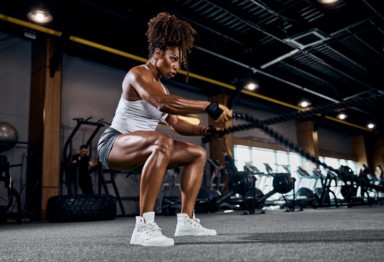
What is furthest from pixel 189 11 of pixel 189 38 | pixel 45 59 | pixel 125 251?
pixel 125 251

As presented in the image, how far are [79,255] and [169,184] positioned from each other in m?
7.07

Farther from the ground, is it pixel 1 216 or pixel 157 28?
pixel 157 28

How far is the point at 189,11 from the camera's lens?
21.0 feet

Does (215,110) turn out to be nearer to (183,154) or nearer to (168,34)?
(183,154)

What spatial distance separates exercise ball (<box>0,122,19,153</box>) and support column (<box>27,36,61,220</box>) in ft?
2.02

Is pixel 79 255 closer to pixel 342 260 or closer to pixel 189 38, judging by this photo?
pixel 342 260

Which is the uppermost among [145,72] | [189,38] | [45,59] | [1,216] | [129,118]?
[45,59]

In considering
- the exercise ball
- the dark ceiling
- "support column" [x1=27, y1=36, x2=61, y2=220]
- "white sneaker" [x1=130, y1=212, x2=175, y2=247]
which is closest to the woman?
"white sneaker" [x1=130, y1=212, x2=175, y2=247]

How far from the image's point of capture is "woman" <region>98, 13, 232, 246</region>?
181 cm

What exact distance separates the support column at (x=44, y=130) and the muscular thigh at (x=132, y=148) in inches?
186

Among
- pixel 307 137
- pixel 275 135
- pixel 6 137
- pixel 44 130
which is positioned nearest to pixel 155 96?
pixel 275 135

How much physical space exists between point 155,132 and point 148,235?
54cm

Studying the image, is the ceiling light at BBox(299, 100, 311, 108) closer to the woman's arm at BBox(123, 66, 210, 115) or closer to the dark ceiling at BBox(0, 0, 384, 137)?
the dark ceiling at BBox(0, 0, 384, 137)

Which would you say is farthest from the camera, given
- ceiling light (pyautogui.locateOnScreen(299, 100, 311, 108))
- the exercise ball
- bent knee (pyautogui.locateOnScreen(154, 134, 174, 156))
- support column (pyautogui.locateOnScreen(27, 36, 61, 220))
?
ceiling light (pyautogui.locateOnScreen(299, 100, 311, 108))
